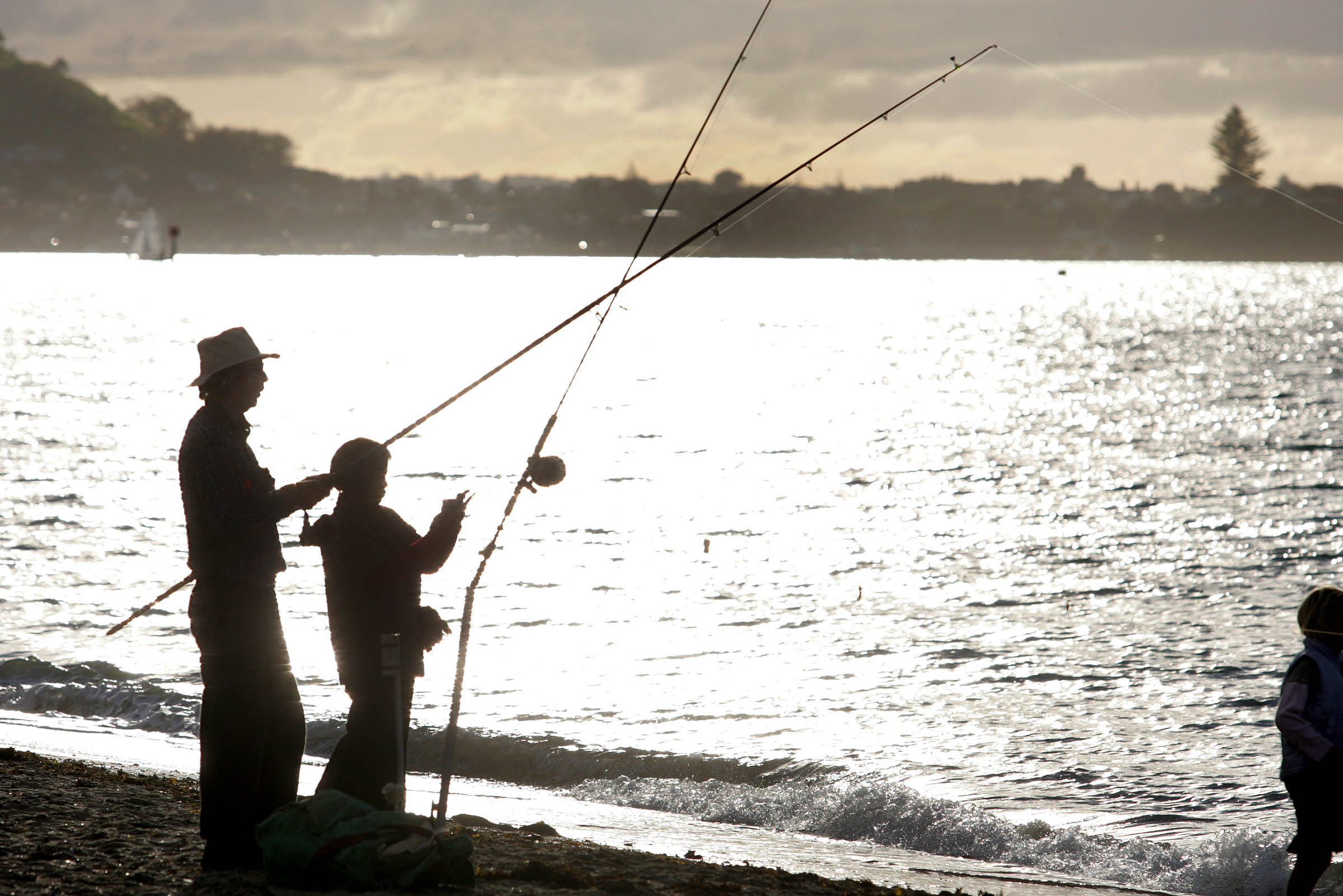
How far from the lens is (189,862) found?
5.32 metres

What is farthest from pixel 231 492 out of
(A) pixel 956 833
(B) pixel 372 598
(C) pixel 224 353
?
(A) pixel 956 833

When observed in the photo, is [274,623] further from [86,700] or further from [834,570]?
[834,570]

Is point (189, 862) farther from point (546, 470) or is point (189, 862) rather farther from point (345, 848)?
point (546, 470)

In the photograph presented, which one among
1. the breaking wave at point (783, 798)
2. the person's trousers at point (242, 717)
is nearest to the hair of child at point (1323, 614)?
the breaking wave at point (783, 798)

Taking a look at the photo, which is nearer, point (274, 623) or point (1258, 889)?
point (274, 623)

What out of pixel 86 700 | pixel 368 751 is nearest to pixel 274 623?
pixel 368 751

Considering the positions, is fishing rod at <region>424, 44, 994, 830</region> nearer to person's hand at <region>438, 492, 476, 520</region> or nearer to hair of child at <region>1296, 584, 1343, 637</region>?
person's hand at <region>438, 492, 476, 520</region>

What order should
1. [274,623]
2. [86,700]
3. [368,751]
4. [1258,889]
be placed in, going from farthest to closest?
[86,700] < [1258,889] < [368,751] < [274,623]

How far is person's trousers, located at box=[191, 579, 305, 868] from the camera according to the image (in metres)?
4.83

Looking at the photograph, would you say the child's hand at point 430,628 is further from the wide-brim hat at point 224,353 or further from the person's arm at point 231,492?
the wide-brim hat at point 224,353

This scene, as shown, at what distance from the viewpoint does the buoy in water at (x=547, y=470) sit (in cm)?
547

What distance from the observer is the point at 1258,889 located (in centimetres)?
757

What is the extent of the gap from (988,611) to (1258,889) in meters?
9.57

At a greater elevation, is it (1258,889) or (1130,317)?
(1130,317)
